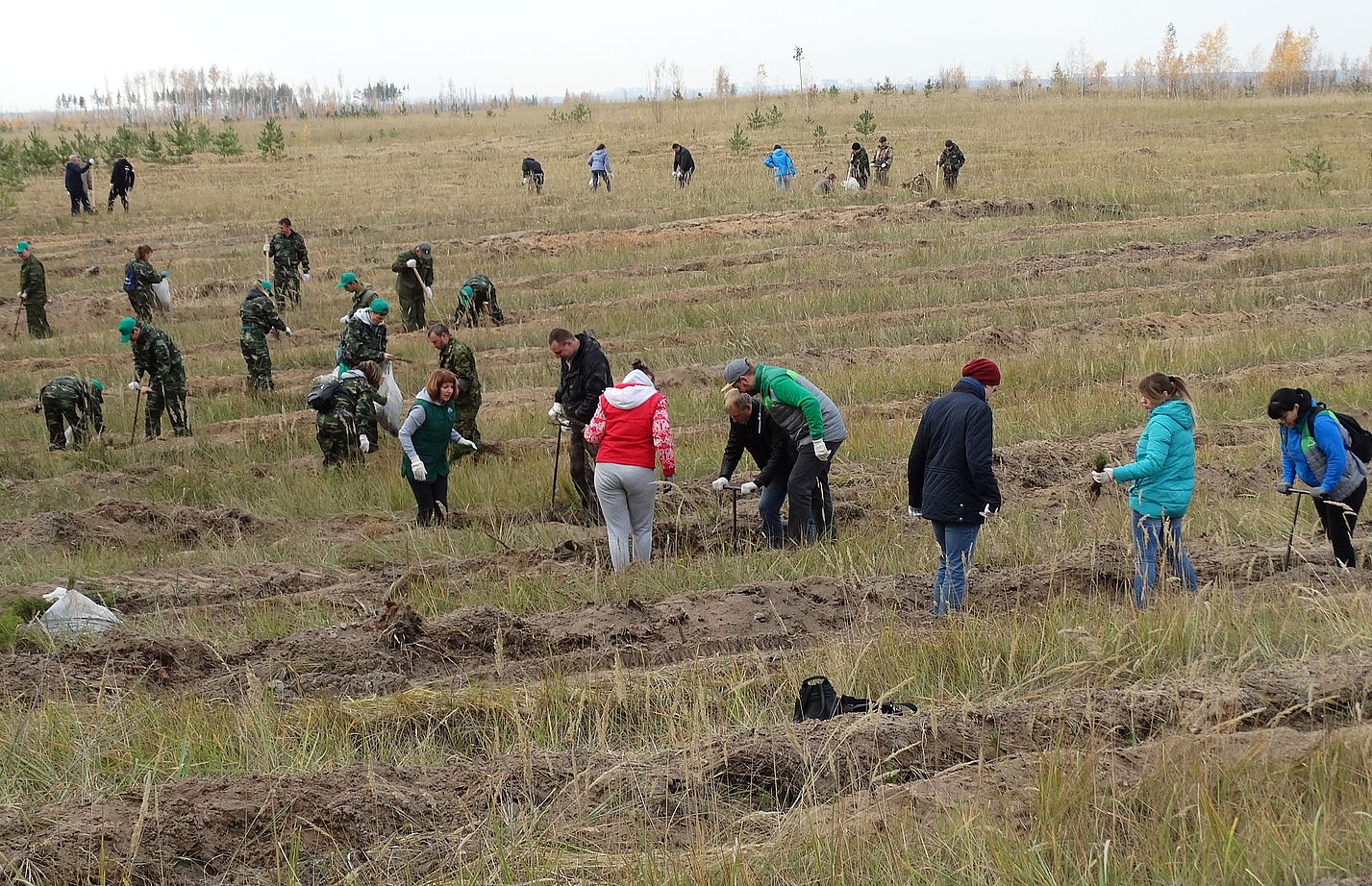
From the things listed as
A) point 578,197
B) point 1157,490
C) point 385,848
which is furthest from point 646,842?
point 578,197

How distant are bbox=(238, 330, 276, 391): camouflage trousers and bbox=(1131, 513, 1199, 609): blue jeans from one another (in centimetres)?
1172

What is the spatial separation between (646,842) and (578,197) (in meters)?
30.2

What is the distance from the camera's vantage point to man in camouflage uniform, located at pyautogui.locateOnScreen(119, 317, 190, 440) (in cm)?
1368

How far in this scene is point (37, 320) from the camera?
2020 cm

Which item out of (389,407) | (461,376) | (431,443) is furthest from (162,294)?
(431,443)

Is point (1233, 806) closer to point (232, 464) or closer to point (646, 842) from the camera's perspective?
point (646, 842)

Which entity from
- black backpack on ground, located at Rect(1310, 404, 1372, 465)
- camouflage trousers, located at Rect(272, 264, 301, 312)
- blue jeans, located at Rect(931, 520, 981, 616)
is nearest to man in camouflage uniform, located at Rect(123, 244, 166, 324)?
camouflage trousers, located at Rect(272, 264, 301, 312)

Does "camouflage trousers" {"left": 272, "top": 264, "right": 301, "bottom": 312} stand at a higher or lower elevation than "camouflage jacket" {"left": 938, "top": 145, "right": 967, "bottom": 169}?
lower

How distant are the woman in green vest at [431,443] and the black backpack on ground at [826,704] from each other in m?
5.42

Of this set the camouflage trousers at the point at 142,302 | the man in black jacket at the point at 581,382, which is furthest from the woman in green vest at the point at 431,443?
the camouflage trousers at the point at 142,302

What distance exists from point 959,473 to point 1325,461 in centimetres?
250

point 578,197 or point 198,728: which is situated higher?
point 578,197

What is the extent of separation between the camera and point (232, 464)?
42.7 ft

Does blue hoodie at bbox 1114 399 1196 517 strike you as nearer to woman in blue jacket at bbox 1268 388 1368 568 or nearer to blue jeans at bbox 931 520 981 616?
woman in blue jacket at bbox 1268 388 1368 568
